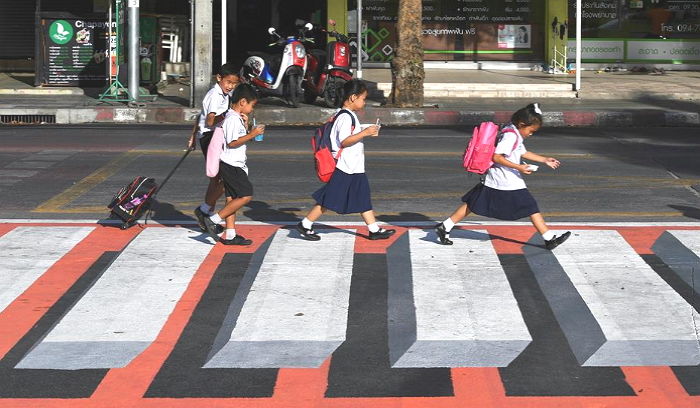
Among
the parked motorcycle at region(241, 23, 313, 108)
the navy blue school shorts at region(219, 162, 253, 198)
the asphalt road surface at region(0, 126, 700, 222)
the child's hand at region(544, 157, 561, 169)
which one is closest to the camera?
the child's hand at region(544, 157, 561, 169)

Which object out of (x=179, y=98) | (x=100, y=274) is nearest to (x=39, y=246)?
(x=100, y=274)

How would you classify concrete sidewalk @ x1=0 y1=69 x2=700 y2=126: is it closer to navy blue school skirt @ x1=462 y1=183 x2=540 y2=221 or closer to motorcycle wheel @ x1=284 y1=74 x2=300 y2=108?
motorcycle wheel @ x1=284 y1=74 x2=300 y2=108

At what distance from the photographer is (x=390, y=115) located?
2325cm

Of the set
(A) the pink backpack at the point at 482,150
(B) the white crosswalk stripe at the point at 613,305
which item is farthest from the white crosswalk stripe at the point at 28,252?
(B) the white crosswalk stripe at the point at 613,305

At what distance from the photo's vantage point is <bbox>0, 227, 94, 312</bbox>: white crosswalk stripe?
992cm

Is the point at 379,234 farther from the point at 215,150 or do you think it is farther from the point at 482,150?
the point at 215,150

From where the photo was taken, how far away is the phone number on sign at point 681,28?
3077cm

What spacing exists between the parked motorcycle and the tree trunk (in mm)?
1778

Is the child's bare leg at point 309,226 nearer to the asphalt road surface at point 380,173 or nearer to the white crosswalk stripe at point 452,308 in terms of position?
the white crosswalk stripe at point 452,308

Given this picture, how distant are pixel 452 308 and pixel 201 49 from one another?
1601 cm

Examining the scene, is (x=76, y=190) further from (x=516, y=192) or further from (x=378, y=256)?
(x=516, y=192)

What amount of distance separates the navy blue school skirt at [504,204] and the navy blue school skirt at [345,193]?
38.3 inches

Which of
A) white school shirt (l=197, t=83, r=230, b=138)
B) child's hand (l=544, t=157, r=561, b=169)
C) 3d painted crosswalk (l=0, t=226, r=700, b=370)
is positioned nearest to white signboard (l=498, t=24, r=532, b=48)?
3d painted crosswalk (l=0, t=226, r=700, b=370)

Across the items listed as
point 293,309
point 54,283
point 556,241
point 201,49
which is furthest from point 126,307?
point 201,49
